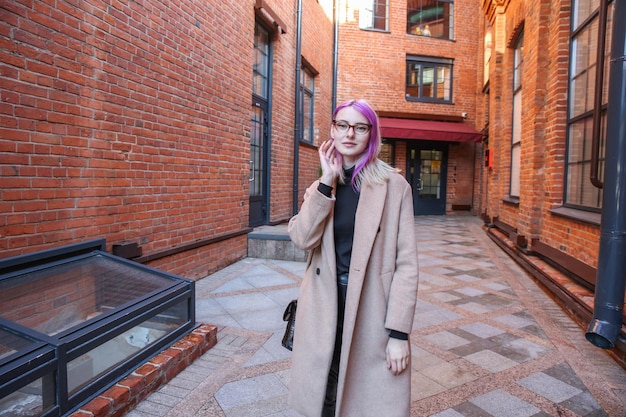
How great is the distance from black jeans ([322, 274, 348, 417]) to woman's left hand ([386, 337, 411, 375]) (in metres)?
0.22

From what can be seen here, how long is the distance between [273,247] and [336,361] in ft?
17.4

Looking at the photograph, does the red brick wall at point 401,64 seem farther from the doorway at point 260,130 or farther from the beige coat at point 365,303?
the beige coat at point 365,303

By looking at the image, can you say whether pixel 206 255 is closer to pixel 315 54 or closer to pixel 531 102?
pixel 531 102

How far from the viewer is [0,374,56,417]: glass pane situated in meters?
1.92

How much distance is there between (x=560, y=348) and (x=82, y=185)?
4.17 meters

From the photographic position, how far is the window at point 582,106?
4.82m

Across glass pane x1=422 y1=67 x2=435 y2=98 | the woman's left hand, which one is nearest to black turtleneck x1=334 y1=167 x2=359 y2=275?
the woman's left hand

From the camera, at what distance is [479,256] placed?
313 inches

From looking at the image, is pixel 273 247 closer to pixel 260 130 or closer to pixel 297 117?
pixel 260 130

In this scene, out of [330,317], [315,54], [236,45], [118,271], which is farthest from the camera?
[315,54]

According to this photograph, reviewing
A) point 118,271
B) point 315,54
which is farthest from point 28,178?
point 315,54

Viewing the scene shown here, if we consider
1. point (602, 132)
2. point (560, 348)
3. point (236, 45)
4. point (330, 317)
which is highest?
point (236, 45)

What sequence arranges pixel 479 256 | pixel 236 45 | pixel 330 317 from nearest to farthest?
pixel 330 317, pixel 236 45, pixel 479 256

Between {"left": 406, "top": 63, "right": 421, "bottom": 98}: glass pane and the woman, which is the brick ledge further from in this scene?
A: {"left": 406, "top": 63, "right": 421, "bottom": 98}: glass pane
